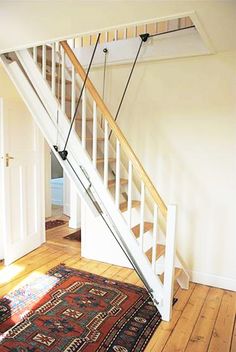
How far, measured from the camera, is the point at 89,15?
5.98ft

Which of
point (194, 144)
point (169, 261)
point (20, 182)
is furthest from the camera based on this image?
point (20, 182)

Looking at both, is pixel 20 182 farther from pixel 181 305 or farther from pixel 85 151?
pixel 181 305

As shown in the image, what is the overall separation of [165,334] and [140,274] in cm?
49

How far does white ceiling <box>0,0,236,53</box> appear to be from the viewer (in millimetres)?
1666

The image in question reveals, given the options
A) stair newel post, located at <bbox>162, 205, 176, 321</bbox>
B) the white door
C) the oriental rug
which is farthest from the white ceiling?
the oriental rug

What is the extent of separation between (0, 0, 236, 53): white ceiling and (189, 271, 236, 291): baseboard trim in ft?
7.28

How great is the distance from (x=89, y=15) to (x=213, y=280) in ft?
8.59

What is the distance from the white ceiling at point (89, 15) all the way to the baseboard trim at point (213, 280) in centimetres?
222

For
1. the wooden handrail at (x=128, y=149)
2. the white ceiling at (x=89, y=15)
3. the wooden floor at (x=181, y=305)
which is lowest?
the wooden floor at (x=181, y=305)

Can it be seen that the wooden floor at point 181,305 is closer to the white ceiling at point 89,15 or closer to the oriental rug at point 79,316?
the oriental rug at point 79,316

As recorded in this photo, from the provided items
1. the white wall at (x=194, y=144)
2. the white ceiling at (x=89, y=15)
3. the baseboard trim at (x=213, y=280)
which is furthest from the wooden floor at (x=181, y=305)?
the white ceiling at (x=89, y=15)

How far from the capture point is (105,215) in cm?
262

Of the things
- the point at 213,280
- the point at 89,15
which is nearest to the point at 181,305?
the point at 213,280

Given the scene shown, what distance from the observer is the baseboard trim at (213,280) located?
2.88 metres
